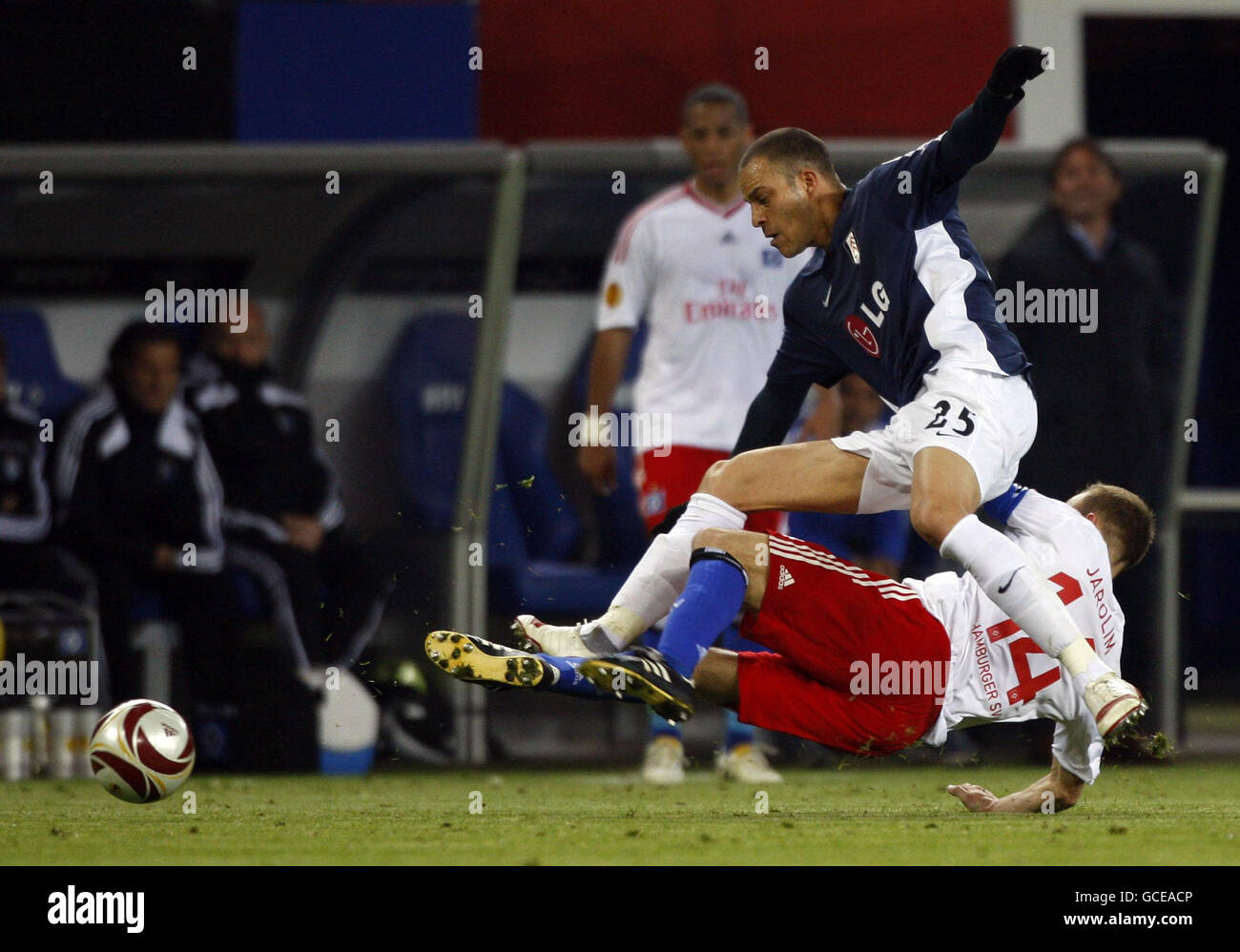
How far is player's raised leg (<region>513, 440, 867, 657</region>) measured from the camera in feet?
18.3

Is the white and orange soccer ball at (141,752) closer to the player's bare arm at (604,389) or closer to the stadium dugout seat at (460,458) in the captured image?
the player's bare arm at (604,389)

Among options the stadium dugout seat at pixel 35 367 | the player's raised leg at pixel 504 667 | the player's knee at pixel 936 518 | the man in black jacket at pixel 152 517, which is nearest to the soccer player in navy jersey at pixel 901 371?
the player's knee at pixel 936 518

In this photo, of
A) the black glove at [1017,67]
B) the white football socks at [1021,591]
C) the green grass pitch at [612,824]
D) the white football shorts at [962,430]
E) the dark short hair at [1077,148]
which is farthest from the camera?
the dark short hair at [1077,148]

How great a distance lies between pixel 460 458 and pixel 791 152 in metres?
3.99

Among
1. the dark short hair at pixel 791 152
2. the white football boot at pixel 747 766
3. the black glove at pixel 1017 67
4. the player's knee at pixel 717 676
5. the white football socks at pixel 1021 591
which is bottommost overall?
the white football boot at pixel 747 766

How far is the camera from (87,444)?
8672 millimetres

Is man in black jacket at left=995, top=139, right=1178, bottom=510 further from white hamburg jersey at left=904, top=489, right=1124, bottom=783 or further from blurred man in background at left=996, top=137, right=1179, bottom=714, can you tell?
white hamburg jersey at left=904, top=489, right=1124, bottom=783

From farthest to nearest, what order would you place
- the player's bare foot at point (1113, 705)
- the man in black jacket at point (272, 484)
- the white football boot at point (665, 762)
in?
the man in black jacket at point (272, 484)
the white football boot at point (665, 762)
the player's bare foot at point (1113, 705)

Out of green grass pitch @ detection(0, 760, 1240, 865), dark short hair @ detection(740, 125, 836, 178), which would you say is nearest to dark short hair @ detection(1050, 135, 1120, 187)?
green grass pitch @ detection(0, 760, 1240, 865)

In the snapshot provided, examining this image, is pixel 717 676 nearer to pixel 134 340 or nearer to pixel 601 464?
pixel 601 464

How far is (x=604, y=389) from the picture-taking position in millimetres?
7598

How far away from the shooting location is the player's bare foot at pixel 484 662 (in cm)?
503

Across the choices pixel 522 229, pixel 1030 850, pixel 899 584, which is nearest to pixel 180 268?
pixel 522 229

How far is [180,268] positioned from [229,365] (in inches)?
47.4
